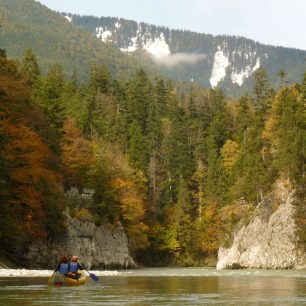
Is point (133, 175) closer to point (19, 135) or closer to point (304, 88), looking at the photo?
point (304, 88)

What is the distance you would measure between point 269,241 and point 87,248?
71.2 ft

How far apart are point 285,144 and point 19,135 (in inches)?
1461

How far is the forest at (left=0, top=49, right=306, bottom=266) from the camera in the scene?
57.8m

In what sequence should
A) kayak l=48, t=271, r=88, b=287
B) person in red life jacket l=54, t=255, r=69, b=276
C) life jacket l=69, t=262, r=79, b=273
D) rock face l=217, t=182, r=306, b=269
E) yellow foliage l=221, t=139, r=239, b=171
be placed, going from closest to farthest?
kayak l=48, t=271, r=88, b=287 → person in red life jacket l=54, t=255, r=69, b=276 → life jacket l=69, t=262, r=79, b=273 → rock face l=217, t=182, r=306, b=269 → yellow foliage l=221, t=139, r=239, b=171

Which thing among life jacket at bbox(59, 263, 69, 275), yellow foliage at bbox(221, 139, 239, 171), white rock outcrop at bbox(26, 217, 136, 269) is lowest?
white rock outcrop at bbox(26, 217, 136, 269)

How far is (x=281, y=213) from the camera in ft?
264

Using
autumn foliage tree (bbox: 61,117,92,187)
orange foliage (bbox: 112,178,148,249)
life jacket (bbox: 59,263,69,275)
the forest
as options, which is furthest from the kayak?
orange foliage (bbox: 112,178,148,249)

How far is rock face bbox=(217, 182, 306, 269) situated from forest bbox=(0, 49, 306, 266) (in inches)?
68.6

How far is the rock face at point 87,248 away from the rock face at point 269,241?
42.9ft

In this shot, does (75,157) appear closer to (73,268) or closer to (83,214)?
(83,214)

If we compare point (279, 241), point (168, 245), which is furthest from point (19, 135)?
point (168, 245)

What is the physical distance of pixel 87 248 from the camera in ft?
234

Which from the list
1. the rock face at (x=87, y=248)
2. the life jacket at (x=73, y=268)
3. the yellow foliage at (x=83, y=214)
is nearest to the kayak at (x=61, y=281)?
the life jacket at (x=73, y=268)

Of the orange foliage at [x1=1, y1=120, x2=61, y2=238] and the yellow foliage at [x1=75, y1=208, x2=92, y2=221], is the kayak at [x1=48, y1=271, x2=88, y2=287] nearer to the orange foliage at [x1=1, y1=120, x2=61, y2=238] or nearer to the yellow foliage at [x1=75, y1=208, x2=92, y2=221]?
the orange foliage at [x1=1, y1=120, x2=61, y2=238]
